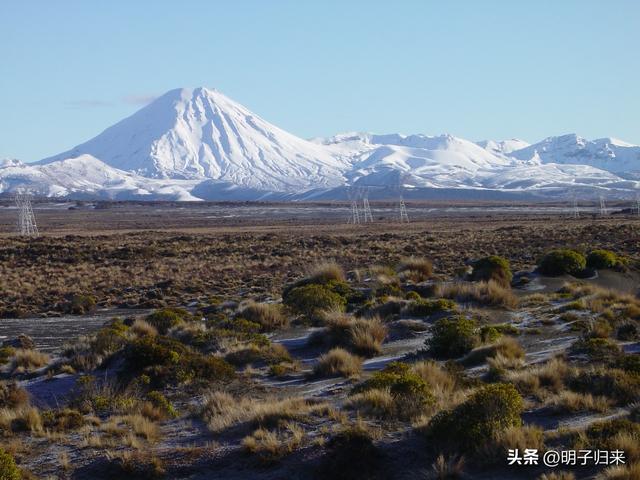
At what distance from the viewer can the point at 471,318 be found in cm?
1797

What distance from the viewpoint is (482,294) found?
2070 cm

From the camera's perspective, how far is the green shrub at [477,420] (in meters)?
8.45

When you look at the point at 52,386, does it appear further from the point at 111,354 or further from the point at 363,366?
the point at 363,366

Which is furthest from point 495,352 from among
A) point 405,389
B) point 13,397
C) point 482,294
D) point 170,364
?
point 13,397

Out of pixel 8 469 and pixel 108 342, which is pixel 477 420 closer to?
pixel 8 469

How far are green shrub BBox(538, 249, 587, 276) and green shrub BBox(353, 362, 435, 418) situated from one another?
576 inches

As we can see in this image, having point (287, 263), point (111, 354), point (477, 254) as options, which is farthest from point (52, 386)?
point (477, 254)

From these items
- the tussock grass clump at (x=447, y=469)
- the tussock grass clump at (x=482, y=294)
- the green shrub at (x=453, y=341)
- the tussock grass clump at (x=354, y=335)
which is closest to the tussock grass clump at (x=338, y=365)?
the tussock grass clump at (x=354, y=335)

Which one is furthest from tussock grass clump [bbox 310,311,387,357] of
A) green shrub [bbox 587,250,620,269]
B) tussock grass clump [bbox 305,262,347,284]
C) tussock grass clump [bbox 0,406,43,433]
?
green shrub [bbox 587,250,620,269]

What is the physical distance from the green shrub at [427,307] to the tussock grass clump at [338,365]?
16.5ft

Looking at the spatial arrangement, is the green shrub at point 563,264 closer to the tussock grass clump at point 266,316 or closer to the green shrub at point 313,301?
the green shrub at point 313,301

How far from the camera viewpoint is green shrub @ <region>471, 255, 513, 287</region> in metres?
23.3

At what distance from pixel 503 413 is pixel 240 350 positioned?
7474mm

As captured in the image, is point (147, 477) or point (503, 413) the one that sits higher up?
point (503, 413)
